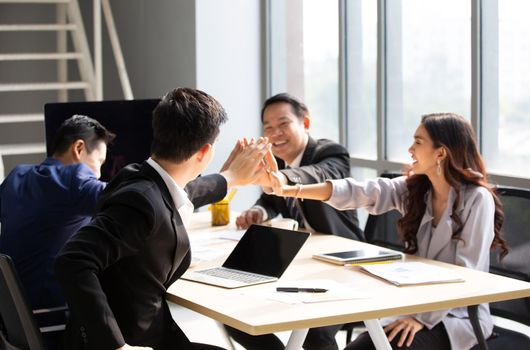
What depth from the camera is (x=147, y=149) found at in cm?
451

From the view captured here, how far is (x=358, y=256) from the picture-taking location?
310 centimetres

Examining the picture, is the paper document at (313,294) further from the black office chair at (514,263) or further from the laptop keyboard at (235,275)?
the black office chair at (514,263)

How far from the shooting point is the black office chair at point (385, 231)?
11.9ft

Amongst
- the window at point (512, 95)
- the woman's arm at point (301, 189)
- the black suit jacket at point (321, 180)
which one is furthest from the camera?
the window at point (512, 95)

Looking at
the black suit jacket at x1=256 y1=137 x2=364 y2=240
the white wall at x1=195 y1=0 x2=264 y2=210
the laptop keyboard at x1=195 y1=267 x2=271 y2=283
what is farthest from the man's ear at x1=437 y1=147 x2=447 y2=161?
the white wall at x1=195 y1=0 x2=264 y2=210

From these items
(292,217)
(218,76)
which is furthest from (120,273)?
(218,76)

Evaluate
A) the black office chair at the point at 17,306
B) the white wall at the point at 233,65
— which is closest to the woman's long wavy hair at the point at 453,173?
the black office chair at the point at 17,306

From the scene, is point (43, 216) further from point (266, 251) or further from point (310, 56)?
point (310, 56)

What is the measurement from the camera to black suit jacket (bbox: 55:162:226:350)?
7.05ft

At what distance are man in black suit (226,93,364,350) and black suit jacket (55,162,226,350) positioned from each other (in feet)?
3.66

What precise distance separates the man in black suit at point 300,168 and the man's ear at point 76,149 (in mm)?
722

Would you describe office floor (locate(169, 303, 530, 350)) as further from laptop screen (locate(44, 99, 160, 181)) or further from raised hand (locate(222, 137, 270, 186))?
raised hand (locate(222, 137, 270, 186))

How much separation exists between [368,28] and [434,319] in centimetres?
268

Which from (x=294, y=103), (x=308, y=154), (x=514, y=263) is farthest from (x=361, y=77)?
(x=514, y=263)
